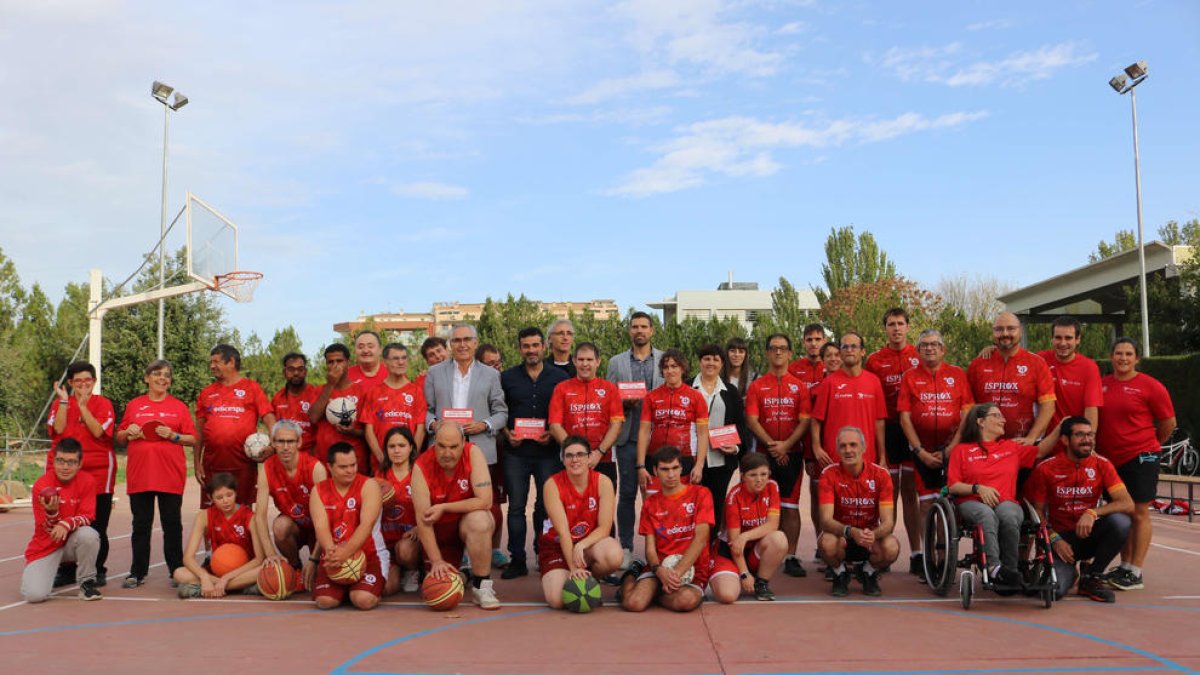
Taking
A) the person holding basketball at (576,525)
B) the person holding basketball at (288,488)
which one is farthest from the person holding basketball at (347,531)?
the person holding basketball at (576,525)

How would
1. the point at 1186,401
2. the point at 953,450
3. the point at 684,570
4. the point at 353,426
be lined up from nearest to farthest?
the point at 684,570
the point at 953,450
the point at 353,426
the point at 1186,401

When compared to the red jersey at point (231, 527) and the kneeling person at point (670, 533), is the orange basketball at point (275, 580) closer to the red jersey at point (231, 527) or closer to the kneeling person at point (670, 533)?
the red jersey at point (231, 527)

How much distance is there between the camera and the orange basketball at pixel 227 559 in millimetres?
6820

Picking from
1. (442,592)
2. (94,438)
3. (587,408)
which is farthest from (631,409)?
(94,438)

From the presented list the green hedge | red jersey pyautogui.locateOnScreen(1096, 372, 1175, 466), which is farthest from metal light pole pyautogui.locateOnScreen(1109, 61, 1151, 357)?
red jersey pyautogui.locateOnScreen(1096, 372, 1175, 466)

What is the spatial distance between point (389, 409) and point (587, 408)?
5.23ft

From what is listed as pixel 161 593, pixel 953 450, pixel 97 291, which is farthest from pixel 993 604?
pixel 97 291

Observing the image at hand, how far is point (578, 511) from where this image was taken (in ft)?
21.0

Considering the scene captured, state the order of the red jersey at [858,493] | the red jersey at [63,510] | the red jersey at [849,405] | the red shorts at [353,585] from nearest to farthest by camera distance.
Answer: the red shorts at [353,585], the red jersey at [858,493], the red jersey at [63,510], the red jersey at [849,405]

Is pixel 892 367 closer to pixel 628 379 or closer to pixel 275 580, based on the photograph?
pixel 628 379

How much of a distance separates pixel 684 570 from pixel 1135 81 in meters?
21.3

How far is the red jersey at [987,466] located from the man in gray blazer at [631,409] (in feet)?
7.56

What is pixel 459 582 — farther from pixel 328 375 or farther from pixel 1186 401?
pixel 1186 401

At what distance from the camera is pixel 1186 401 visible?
57.5 ft
